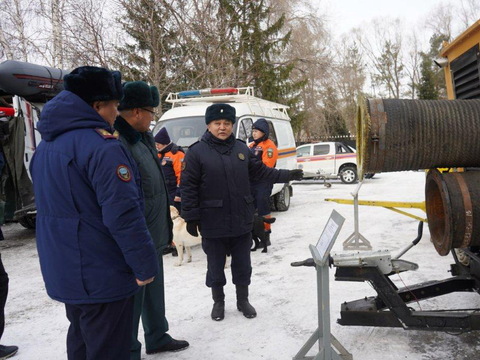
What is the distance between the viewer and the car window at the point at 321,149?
1680cm

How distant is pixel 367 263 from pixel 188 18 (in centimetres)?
1204

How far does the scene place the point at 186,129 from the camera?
7.79 metres

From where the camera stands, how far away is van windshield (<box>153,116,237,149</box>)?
766cm

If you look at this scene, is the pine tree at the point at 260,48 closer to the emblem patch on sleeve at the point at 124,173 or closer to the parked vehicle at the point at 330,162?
the parked vehicle at the point at 330,162

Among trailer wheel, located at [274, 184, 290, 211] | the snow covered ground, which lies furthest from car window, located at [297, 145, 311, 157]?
the snow covered ground

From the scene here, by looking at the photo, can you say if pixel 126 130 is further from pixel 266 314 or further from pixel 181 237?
pixel 181 237

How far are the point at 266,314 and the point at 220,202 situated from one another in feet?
3.57

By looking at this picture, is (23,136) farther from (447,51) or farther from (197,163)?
(447,51)

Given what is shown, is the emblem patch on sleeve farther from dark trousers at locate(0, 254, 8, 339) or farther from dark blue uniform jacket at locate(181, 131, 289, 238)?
dark trousers at locate(0, 254, 8, 339)

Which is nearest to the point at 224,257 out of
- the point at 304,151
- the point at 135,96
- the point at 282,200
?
the point at 135,96

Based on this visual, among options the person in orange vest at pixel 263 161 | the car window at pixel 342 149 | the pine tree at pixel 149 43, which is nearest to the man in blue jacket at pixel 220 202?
the person in orange vest at pixel 263 161

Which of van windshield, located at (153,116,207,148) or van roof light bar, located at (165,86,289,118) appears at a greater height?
van roof light bar, located at (165,86,289,118)

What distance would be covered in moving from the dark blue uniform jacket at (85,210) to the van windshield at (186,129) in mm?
5465

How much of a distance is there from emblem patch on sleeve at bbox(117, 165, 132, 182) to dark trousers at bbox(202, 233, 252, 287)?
6.12ft
